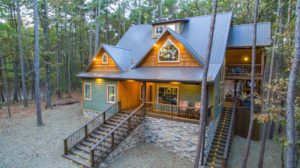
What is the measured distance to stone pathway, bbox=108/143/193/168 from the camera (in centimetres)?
831

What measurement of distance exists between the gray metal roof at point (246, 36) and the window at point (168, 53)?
4.54m

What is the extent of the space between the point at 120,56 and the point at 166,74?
4387mm

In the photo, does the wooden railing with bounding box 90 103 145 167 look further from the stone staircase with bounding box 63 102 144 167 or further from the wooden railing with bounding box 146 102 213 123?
the wooden railing with bounding box 146 102 213 123

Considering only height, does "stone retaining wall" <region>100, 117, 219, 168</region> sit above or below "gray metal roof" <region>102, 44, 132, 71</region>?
below

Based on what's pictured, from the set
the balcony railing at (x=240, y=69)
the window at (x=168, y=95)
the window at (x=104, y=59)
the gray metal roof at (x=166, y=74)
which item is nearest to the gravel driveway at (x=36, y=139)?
the gray metal roof at (x=166, y=74)

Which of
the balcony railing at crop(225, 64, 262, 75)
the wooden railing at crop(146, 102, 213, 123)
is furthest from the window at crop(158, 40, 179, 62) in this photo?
the balcony railing at crop(225, 64, 262, 75)

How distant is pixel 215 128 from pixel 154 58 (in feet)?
18.8

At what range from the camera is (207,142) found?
28.8 ft

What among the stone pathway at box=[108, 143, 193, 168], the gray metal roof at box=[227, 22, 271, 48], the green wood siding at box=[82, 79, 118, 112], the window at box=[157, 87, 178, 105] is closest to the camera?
the stone pathway at box=[108, 143, 193, 168]

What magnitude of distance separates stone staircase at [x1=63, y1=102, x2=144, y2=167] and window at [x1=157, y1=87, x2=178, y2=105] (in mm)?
1945

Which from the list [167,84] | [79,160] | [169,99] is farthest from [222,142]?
[79,160]

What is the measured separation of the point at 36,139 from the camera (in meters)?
10.0

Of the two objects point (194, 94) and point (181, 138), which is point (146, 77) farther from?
point (181, 138)

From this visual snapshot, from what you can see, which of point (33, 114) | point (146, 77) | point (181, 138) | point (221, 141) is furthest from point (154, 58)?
point (33, 114)
